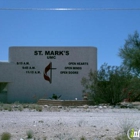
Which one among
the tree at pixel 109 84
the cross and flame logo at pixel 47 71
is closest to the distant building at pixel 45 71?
the cross and flame logo at pixel 47 71

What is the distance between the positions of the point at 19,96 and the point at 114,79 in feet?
43.4

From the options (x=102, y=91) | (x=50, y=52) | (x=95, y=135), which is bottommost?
(x=95, y=135)

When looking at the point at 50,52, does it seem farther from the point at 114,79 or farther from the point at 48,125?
the point at 48,125

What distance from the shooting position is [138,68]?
38.9m

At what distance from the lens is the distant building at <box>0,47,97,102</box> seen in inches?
1501

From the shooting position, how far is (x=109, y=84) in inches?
1199

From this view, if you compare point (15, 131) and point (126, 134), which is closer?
point (126, 134)

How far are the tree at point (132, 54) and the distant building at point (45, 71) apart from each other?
157 inches

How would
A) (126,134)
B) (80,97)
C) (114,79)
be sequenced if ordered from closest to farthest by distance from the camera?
1. (126,134)
2. (114,79)
3. (80,97)

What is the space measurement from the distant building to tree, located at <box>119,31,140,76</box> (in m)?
3.99

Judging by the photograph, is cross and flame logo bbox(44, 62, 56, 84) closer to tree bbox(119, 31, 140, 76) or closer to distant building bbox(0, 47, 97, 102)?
distant building bbox(0, 47, 97, 102)

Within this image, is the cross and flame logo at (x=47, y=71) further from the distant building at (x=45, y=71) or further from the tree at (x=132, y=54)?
the tree at (x=132, y=54)

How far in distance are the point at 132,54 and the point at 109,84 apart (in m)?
9.88

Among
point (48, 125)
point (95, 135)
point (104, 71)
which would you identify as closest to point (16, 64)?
point (104, 71)
